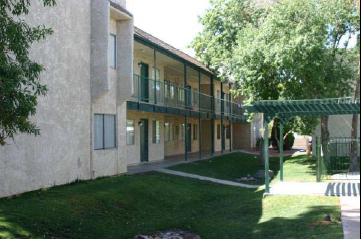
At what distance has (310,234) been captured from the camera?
8.94m

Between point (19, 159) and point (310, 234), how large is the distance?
756cm

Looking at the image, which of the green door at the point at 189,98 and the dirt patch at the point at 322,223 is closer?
the dirt patch at the point at 322,223

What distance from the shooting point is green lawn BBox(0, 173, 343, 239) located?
9258 millimetres

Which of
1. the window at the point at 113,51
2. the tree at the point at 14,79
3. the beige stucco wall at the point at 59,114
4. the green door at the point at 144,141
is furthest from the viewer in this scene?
the green door at the point at 144,141

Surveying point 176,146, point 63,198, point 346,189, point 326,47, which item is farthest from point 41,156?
point 176,146

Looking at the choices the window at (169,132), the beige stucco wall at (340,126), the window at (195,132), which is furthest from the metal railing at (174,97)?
the beige stucco wall at (340,126)

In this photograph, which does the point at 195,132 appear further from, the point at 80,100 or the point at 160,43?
the point at 80,100

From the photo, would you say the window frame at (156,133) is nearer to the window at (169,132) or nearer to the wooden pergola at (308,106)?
the window at (169,132)

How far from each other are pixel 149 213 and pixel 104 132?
4.86m

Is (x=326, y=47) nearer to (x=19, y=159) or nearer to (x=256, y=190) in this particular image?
(x=256, y=190)

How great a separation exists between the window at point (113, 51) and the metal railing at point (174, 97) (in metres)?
1.66

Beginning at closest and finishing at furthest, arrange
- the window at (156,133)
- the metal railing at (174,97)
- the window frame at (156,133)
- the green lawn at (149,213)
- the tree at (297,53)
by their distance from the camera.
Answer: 1. the green lawn at (149,213)
2. the tree at (297,53)
3. the metal railing at (174,97)
4. the window frame at (156,133)
5. the window at (156,133)

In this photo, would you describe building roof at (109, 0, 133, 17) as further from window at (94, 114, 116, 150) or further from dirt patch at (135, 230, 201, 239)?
dirt patch at (135, 230, 201, 239)

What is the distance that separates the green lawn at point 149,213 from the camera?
9.26 m
